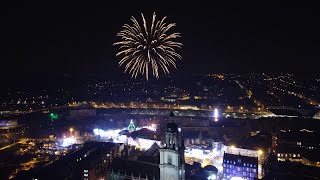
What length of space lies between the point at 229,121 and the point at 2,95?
16440 cm

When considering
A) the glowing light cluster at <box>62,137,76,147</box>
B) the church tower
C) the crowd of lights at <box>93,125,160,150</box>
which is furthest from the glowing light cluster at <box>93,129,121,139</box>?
the church tower

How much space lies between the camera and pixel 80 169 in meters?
55.2

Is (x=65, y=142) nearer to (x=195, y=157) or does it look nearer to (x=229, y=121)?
(x=195, y=157)

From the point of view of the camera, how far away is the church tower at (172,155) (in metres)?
44.3

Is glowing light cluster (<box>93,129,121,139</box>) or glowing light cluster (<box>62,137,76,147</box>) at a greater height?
glowing light cluster (<box>93,129,121,139</box>)

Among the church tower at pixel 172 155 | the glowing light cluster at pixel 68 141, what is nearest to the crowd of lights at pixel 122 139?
the glowing light cluster at pixel 68 141

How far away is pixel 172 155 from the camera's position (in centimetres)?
4478

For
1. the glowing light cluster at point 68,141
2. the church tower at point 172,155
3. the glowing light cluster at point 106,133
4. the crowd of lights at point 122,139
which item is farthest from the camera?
the glowing light cluster at point 106,133

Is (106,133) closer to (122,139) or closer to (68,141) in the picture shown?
(122,139)

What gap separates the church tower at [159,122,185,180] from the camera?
44344 millimetres

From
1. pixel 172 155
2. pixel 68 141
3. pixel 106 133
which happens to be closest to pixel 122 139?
pixel 106 133

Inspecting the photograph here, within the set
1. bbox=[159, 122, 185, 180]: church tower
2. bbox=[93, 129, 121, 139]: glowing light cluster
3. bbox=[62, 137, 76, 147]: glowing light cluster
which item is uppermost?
bbox=[159, 122, 185, 180]: church tower

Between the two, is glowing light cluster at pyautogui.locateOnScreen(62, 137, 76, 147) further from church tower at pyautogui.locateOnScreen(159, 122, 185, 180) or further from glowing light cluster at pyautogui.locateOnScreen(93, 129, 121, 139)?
church tower at pyautogui.locateOnScreen(159, 122, 185, 180)

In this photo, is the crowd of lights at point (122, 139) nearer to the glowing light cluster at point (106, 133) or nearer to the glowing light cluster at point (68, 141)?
the glowing light cluster at point (106, 133)
